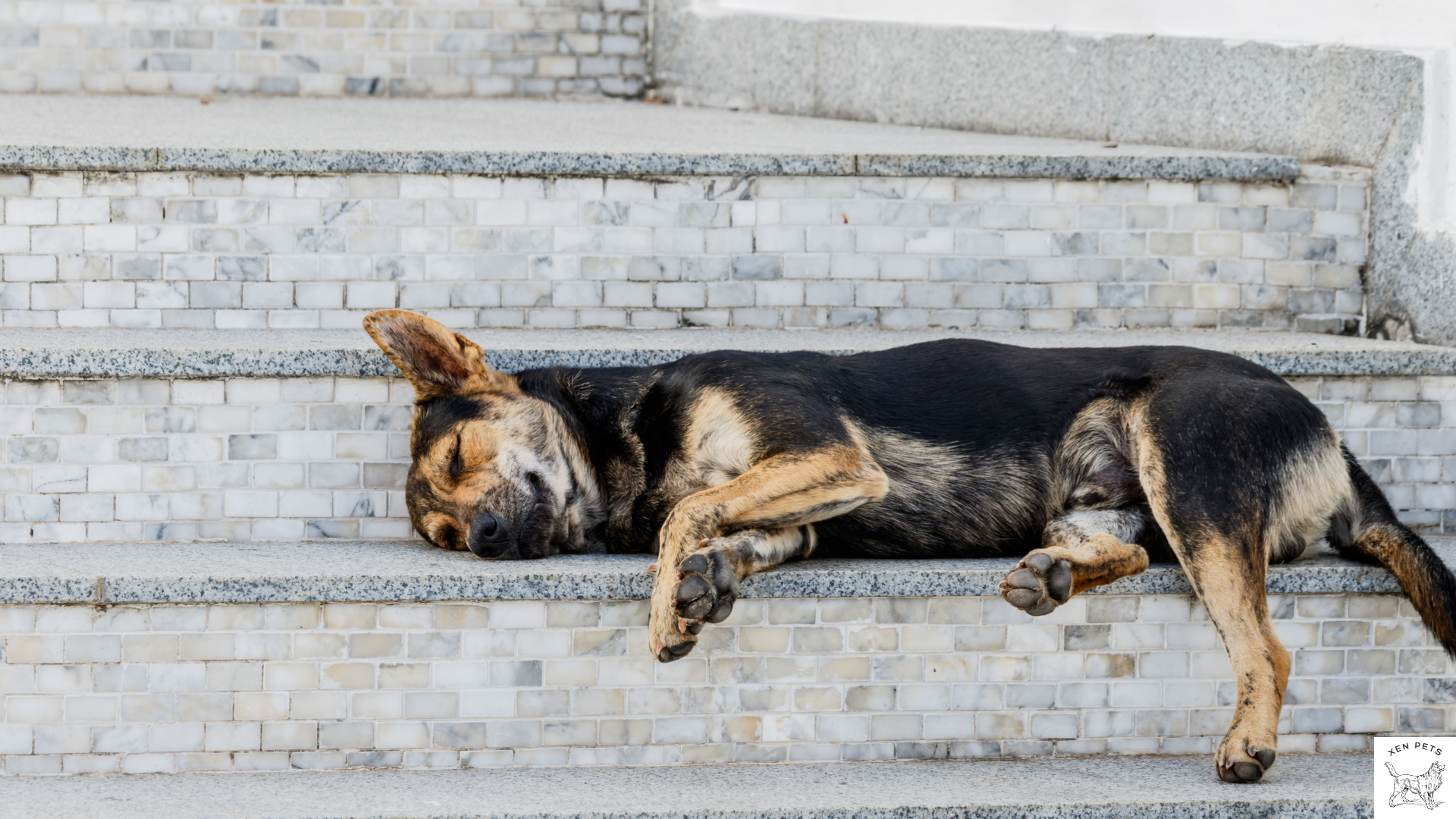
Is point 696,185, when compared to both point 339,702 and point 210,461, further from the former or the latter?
point 339,702

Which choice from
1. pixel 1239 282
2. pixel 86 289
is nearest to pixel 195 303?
pixel 86 289

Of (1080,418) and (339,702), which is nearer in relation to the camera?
(339,702)

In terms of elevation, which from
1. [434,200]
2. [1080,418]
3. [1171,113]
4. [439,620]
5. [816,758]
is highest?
[1171,113]

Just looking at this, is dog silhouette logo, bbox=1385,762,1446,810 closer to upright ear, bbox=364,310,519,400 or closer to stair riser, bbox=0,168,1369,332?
stair riser, bbox=0,168,1369,332

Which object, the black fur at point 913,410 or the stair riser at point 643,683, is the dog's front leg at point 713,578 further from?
the black fur at point 913,410

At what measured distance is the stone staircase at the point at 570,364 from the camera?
2371 millimetres

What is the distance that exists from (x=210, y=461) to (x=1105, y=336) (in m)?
2.40

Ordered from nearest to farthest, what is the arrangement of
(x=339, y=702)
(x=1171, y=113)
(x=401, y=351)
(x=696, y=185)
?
(x=339, y=702) < (x=401, y=351) < (x=696, y=185) < (x=1171, y=113)

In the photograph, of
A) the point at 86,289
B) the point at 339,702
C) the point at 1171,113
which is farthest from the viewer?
the point at 1171,113

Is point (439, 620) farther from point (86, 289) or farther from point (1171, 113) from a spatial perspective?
point (1171, 113)

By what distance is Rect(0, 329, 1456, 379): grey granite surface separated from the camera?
2803 millimetres

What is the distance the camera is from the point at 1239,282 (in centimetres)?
354

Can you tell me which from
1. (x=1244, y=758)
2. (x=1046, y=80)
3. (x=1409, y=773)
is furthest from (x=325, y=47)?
(x=1409, y=773)

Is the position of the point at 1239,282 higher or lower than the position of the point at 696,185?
lower
